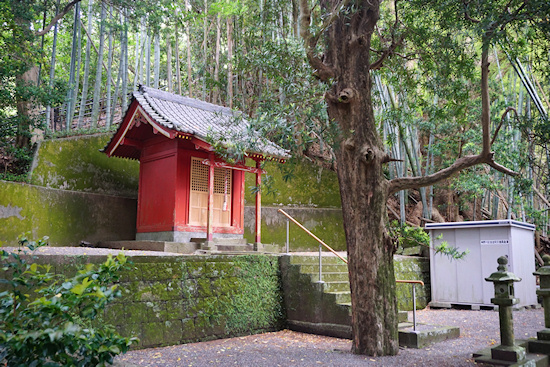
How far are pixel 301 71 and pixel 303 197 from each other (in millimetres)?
7894

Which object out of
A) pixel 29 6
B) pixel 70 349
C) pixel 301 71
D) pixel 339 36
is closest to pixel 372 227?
pixel 301 71

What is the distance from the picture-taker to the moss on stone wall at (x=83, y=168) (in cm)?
920

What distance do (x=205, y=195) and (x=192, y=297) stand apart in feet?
10.5

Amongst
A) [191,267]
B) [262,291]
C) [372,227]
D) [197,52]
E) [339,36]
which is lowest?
[262,291]

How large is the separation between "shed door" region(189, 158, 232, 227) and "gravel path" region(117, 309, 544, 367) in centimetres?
292

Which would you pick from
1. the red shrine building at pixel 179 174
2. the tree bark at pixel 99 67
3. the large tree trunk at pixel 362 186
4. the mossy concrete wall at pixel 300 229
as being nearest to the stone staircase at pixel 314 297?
the large tree trunk at pixel 362 186

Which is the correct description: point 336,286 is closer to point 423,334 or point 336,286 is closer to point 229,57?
point 423,334

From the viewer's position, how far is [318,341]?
6008 mm

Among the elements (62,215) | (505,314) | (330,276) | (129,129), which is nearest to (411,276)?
(330,276)

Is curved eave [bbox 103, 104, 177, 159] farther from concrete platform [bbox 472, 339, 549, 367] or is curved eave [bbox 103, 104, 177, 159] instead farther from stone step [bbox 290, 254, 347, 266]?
concrete platform [bbox 472, 339, 549, 367]

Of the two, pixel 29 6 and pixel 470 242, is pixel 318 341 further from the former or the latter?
pixel 29 6

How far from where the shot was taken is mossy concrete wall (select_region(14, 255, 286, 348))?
522 centimetres

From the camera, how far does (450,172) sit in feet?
15.3

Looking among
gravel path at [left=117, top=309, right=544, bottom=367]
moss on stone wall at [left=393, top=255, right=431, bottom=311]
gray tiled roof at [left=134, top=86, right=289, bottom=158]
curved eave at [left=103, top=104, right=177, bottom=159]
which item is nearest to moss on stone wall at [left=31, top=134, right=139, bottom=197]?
curved eave at [left=103, top=104, right=177, bottom=159]
